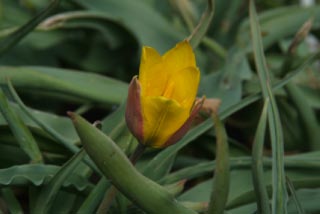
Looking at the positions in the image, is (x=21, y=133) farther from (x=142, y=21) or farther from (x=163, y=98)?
(x=142, y=21)

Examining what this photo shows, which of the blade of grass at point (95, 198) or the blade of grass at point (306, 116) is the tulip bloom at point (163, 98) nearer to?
the blade of grass at point (95, 198)

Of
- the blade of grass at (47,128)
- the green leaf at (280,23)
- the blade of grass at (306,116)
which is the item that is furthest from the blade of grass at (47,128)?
the green leaf at (280,23)

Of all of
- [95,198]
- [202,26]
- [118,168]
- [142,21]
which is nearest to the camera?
[118,168]

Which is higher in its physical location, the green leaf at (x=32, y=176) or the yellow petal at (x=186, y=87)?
the yellow petal at (x=186, y=87)

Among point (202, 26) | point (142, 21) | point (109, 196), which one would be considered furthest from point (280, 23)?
point (109, 196)

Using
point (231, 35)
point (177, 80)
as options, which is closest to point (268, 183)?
point (177, 80)

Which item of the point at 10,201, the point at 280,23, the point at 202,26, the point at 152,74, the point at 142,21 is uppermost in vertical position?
the point at 280,23

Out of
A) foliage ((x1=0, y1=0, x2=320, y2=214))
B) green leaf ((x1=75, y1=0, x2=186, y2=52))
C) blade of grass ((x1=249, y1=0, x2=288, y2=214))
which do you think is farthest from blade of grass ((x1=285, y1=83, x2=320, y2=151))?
green leaf ((x1=75, y1=0, x2=186, y2=52))

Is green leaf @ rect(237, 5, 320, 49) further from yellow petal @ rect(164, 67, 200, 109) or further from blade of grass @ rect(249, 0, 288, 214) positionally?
yellow petal @ rect(164, 67, 200, 109)
